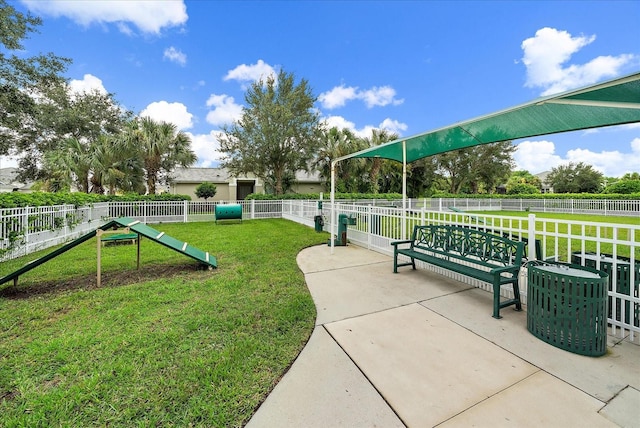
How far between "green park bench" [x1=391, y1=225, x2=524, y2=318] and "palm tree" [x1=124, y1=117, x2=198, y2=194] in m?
15.5

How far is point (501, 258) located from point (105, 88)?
29944mm

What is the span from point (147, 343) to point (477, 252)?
4666 millimetres

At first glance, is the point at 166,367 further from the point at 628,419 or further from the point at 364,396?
the point at 628,419

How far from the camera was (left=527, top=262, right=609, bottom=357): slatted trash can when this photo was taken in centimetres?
250

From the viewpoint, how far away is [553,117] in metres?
3.99

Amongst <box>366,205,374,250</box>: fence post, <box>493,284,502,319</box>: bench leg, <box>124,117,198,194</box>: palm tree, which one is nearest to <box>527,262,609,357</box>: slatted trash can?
<box>493,284,502,319</box>: bench leg

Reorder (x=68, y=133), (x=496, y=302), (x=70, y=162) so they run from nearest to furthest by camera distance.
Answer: (x=496, y=302) < (x=70, y=162) < (x=68, y=133)

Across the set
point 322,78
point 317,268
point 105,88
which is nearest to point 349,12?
point 322,78

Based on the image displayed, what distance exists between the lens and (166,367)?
2.41 metres

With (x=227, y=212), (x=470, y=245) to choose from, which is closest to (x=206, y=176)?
(x=227, y=212)

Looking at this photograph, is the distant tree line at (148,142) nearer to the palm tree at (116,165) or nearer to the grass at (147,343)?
the palm tree at (116,165)

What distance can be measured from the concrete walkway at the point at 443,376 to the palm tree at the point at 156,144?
15584 millimetres

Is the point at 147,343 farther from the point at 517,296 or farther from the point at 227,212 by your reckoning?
the point at 227,212

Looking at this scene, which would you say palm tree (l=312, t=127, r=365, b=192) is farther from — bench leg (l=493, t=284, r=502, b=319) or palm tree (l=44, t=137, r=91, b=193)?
bench leg (l=493, t=284, r=502, b=319)
